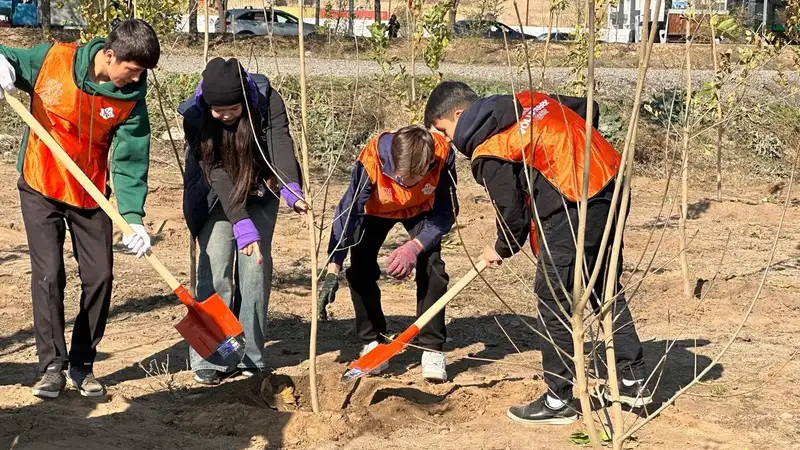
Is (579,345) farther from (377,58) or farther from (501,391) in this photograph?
(377,58)

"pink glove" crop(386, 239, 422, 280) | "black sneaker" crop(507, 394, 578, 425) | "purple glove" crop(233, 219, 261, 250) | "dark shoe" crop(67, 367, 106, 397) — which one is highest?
"purple glove" crop(233, 219, 261, 250)

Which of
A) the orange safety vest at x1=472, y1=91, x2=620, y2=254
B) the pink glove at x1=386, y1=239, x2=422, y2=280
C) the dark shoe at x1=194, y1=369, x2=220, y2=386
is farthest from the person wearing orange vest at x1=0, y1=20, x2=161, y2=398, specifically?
the orange safety vest at x1=472, y1=91, x2=620, y2=254

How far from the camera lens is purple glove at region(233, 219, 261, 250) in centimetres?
487

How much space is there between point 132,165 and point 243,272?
796 millimetres

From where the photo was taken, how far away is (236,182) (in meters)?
4.95

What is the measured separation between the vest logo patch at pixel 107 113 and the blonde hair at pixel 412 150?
1312 millimetres

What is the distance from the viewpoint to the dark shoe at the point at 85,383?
4.88m

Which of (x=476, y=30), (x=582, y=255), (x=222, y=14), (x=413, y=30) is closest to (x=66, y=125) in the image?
(x=582, y=255)

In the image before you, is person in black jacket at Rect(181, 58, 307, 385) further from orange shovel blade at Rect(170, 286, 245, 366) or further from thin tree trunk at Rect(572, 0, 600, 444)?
thin tree trunk at Rect(572, 0, 600, 444)

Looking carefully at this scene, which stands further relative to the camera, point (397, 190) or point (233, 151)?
point (397, 190)

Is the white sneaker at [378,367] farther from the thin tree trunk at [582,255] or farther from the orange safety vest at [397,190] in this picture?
the thin tree trunk at [582,255]

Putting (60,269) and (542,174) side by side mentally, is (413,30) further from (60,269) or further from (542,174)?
(60,269)

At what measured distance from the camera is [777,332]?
251 inches

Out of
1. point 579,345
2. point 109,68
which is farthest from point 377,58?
point 579,345
